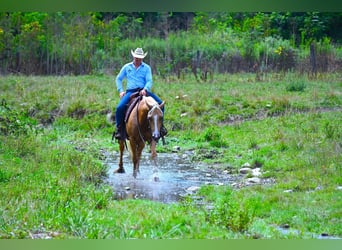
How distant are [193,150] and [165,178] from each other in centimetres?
62

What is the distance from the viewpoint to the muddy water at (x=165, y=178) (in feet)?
23.9

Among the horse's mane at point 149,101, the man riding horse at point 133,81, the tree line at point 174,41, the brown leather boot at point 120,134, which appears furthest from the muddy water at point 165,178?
the tree line at point 174,41

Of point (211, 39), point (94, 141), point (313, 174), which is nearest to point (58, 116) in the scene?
point (94, 141)

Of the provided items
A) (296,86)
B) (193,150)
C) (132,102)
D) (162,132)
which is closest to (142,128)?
(162,132)

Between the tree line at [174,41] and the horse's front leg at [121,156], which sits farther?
the tree line at [174,41]

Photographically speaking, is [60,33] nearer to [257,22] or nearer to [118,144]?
[118,144]

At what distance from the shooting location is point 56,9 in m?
7.91

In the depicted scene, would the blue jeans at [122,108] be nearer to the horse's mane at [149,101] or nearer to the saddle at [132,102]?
the saddle at [132,102]

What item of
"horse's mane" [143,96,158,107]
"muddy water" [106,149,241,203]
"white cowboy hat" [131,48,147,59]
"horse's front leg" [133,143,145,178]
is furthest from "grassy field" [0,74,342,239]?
"horse's mane" [143,96,158,107]

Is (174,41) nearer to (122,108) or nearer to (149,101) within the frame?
(122,108)

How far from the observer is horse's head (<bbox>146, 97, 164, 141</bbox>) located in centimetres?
729

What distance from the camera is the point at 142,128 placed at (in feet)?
24.7

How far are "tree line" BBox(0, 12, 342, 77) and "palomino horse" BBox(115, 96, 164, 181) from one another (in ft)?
2.88

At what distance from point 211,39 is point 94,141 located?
6.01 feet
